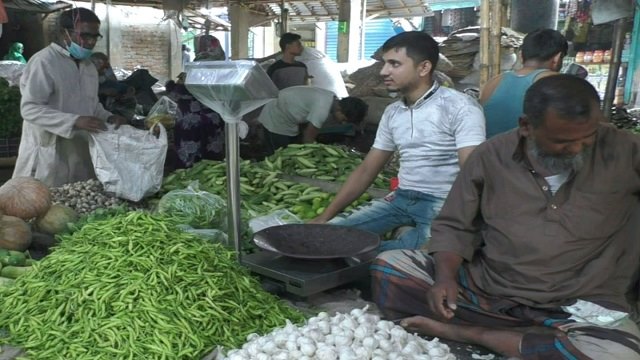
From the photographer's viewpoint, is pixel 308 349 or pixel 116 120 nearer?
pixel 308 349

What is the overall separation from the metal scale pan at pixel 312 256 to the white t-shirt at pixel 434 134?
526mm

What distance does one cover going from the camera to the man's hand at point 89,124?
4.66 meters

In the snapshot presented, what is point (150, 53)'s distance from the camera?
17.0m

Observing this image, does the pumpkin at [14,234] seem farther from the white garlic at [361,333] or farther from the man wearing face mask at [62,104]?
the white garlic at [361,333]

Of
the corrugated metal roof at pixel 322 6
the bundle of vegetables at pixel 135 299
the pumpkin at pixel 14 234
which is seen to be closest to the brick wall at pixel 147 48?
the corrugated metal roof at pixel 322 6

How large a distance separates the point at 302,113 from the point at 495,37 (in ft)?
8.77

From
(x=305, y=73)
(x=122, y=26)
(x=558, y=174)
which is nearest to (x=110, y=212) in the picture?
(x=558, y=174)

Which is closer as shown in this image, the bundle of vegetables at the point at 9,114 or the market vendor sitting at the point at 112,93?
the bundle of vegetables at the point at 9,114

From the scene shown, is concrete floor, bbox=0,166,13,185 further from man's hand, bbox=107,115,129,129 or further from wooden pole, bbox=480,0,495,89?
wooden pole, bbox=480,0,495,89

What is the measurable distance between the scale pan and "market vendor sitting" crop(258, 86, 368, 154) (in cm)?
336

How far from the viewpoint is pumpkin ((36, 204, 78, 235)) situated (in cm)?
428

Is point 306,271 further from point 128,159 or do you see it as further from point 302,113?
point 302,113

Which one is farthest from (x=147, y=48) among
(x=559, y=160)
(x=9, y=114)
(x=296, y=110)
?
(x=559, y=160)

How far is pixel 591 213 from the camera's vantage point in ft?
7.90
